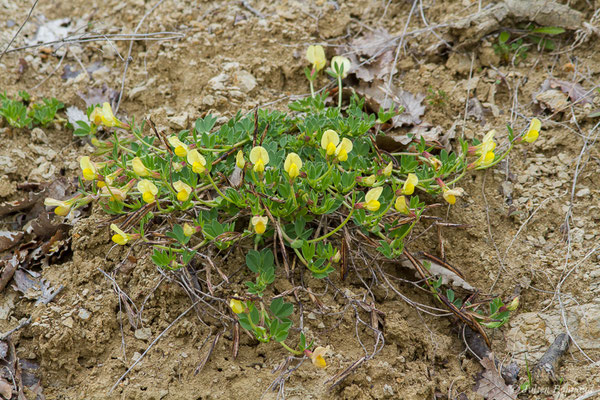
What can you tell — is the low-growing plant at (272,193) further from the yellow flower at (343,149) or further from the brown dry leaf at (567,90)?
the brown dry leaf at (567,90)

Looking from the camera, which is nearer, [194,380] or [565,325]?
[194,380]

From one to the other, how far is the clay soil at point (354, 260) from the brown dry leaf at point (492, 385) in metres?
0.05

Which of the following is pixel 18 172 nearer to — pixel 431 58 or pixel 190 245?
pixel 190 245

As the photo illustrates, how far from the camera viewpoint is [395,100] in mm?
3281

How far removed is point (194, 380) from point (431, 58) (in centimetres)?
253

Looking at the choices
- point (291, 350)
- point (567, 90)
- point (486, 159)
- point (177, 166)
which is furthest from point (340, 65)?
point (291, 350)

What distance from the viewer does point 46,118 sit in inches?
132

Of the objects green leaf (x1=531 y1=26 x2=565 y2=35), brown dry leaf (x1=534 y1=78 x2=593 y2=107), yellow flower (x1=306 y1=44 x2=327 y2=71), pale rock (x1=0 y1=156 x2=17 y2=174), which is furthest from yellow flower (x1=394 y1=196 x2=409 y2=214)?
pale rock (x1=0 y1=156 x2=17 y2=174)

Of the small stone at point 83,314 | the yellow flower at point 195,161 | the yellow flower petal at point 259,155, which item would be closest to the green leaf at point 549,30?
the yellow flower petal at point 259,155

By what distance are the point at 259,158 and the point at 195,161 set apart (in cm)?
28

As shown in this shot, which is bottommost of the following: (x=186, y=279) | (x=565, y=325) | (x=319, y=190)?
(x=565, y=325)

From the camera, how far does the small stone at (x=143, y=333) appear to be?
94.6 inches

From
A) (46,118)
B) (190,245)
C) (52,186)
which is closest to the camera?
(190,245)

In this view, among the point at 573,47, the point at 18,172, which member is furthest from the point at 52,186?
the point at 573,47
